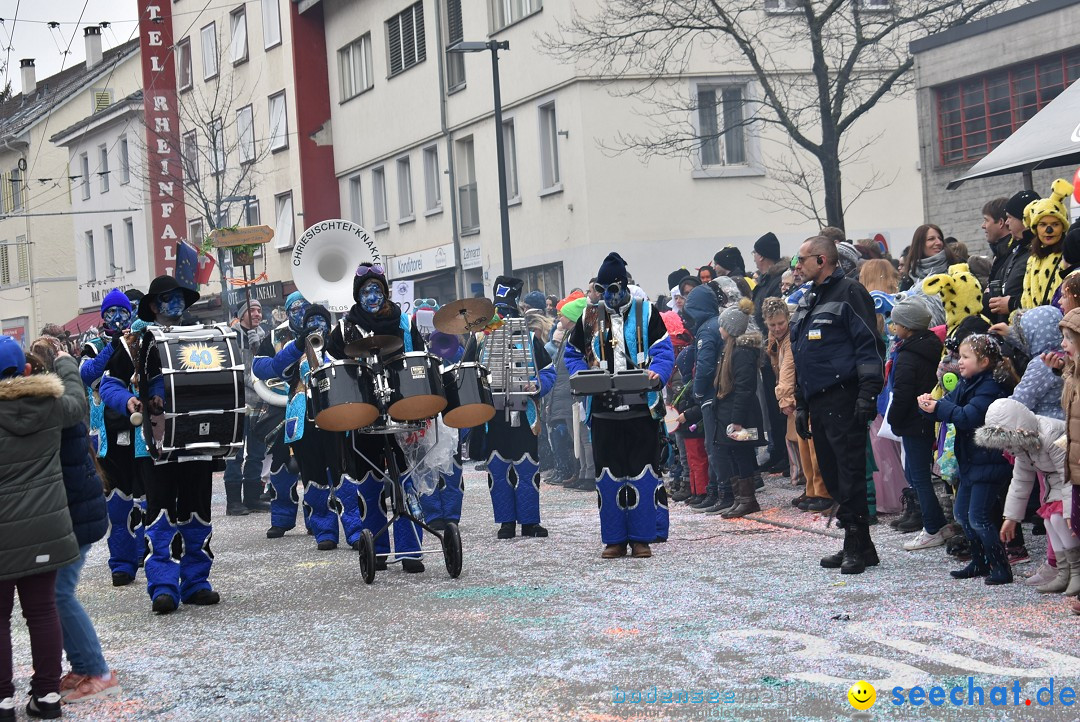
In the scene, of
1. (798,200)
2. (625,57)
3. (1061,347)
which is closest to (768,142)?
(798,200)

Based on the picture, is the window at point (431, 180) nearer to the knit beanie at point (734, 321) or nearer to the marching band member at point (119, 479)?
the knit beanie at point (734, 321)

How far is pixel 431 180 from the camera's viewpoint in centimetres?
3391

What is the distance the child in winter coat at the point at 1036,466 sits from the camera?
782 centimetres

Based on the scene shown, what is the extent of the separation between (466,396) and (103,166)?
1882 inches

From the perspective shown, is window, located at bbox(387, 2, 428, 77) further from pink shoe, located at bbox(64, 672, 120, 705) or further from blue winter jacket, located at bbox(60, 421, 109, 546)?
pink shoe, located at bbox(64, 672, 120, 705)

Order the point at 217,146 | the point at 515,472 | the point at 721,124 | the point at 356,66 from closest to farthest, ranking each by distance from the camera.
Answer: the point at 515,472
the point at 721,124
the point at 356,66
the point at 217,146

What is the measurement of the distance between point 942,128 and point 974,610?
1591cm

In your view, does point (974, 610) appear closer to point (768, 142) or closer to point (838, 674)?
point (838, 674)

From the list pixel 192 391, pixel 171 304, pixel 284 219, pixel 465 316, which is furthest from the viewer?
pixel 284 219

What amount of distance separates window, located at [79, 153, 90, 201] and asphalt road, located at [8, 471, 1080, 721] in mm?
48425

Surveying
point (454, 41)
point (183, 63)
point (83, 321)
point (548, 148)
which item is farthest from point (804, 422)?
point (83, 321)

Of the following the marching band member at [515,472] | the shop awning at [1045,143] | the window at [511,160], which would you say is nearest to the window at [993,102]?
the shop awning at [1045,143]

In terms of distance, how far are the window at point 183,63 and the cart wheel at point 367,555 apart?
1539 inches

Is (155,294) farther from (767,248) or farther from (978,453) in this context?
(767,248)
